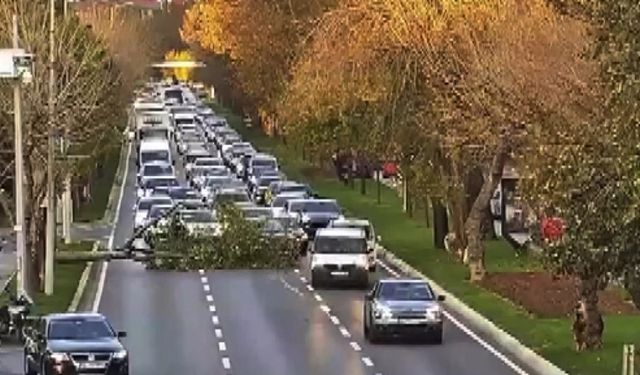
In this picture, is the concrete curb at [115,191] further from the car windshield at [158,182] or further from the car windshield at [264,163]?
the car windshield at [264,163]

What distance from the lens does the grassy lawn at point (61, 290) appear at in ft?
144

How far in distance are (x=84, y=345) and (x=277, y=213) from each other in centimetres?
3112

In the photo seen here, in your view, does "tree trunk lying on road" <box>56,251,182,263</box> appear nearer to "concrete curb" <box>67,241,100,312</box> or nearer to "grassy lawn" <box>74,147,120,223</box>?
"concrete curb" <box>67,241,100,312</box>

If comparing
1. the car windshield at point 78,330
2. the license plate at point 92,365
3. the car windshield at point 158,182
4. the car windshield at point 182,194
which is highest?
the car windshield at point 78,330

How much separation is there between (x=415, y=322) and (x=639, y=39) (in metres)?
17.5

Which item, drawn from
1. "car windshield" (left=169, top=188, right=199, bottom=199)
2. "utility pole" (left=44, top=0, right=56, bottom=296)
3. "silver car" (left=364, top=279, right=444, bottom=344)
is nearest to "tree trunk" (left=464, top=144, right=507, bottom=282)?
"silver car" (left=364, top=279, right=444, bottom=344)

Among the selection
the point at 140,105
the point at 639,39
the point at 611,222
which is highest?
the point at 639,39

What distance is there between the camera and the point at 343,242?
50125mm

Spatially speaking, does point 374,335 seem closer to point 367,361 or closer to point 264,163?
point 367,361

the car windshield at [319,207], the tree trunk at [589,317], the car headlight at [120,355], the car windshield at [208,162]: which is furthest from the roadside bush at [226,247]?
the car windshield at [208,162]

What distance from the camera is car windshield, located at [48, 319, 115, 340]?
105ft

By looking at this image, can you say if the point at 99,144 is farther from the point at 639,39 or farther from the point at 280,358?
the point at 639,39

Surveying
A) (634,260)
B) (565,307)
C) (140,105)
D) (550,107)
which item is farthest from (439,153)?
(140,105)

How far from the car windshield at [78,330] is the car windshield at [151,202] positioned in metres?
35.4
